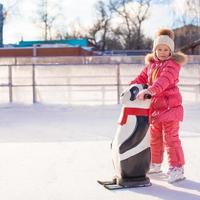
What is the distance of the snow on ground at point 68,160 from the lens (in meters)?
4.04

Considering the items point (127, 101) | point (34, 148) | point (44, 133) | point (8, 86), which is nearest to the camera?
point (127, 101)

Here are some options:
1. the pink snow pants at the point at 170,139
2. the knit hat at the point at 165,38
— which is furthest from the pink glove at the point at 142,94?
the knit hat at the point at 165,38

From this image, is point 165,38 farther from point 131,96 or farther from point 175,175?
point 175,175

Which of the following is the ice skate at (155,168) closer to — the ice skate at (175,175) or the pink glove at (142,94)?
the ice skate at (175,175)

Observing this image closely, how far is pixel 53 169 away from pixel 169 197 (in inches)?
53.9

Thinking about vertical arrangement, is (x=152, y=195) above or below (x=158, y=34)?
below

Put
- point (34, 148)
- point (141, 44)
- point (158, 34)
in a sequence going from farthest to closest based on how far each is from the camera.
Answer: point (141, 44) → point (34, 148) → point (158, 34)

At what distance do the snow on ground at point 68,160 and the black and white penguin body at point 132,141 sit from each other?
0.16m

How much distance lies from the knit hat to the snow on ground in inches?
45.3

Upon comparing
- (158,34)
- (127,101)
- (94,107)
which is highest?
(158,34)

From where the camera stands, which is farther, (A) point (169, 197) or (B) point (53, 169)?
(B) point (53, 169)

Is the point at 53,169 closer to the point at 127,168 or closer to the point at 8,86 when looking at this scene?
the point at 127,168

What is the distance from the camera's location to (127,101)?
13.7ft

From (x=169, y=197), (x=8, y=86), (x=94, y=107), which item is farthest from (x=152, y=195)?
(x=8, y=86)
